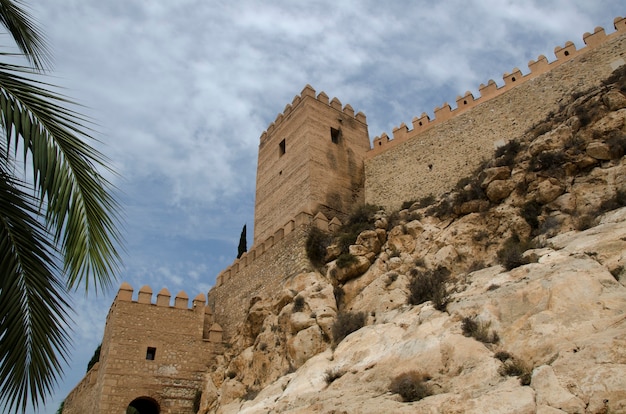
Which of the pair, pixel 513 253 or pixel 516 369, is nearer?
pixel 516 369

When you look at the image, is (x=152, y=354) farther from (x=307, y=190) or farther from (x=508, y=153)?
(x=508, y=153)

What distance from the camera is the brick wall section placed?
17234mm

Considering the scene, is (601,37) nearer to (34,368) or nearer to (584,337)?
(584,337)

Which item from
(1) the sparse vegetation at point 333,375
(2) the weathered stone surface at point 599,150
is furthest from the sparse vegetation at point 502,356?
(2) the weathered stone surface at point 599,150

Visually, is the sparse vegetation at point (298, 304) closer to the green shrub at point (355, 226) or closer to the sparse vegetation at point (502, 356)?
the green shrub at point (355, 226)

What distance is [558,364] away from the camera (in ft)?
23.7

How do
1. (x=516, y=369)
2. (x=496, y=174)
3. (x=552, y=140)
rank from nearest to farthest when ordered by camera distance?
(x=516, y=369)
(x=552, y=140)
(x=496, y=174)

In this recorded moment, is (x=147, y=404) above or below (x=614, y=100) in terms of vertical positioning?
below

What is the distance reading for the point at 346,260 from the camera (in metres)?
15.4

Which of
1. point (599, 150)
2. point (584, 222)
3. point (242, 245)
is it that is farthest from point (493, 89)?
point (242, 245)

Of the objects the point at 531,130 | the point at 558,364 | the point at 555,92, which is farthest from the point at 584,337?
the point at 555,92

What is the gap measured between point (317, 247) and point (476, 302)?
7.57 m

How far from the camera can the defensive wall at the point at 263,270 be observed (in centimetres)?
1734

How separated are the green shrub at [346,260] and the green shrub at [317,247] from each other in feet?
4.21
